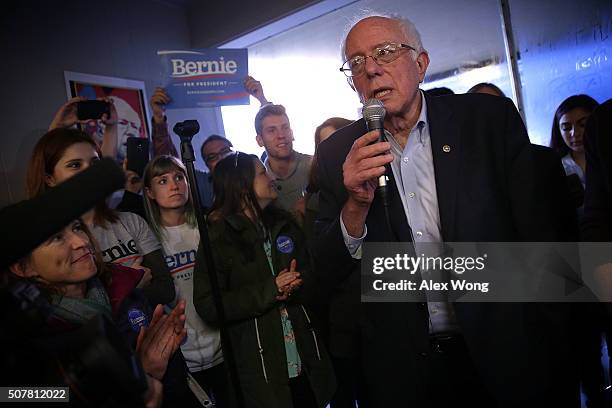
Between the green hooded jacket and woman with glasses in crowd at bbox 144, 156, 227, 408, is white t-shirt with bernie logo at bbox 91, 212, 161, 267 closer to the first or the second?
woman with glasses in crowd at bbox 144, 156, 227, 408

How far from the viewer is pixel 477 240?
1.26 meters

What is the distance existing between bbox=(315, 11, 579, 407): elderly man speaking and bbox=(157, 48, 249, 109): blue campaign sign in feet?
6.91

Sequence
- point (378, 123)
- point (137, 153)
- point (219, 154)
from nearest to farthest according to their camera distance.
→ point (378, 123)
point (137, 153)
point (219, 154)

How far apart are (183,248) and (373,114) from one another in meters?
1.60

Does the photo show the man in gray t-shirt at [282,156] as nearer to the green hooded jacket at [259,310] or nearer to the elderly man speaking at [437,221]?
the green hooded jacket at [259,310]

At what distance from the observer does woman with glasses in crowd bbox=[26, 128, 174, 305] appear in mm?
1856

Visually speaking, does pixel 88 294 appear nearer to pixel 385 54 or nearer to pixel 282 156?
pixel 385 54

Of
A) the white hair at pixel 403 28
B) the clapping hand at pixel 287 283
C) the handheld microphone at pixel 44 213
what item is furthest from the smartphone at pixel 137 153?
the handheld microphone at pixel 44 213

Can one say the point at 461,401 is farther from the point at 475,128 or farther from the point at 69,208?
the point at 69,208

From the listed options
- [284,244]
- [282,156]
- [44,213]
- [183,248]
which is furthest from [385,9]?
[44,213]

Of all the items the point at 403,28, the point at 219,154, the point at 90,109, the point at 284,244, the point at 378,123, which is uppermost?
the point at 90,109

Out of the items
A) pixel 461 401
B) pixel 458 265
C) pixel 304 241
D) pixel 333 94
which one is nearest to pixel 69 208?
pixel 458 265

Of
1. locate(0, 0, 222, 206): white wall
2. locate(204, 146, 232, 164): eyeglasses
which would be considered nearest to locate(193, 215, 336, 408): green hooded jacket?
locate(204, 146, 232, 164): eyeglasses

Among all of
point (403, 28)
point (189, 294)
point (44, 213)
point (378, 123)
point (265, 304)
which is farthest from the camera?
point (189, 294)
